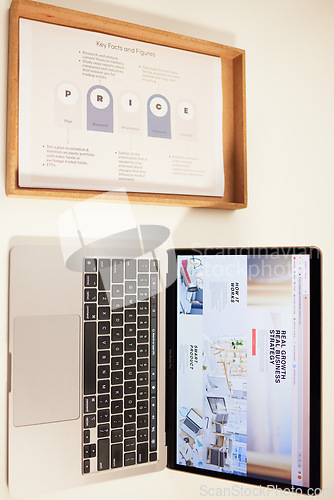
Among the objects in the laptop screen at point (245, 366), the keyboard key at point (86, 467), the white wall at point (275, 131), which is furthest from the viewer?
the white wall at point (275, 131)

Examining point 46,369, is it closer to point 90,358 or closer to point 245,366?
point 90,358

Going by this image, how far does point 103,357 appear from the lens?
0.91 m

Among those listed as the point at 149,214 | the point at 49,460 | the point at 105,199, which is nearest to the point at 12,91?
the point at 105,199

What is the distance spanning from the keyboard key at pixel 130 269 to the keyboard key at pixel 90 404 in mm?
250

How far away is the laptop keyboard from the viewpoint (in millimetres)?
898

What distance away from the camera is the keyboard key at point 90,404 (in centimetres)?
89

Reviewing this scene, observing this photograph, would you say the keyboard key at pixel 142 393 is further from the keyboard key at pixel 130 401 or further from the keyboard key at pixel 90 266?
the keyboard key at pixel 90 266

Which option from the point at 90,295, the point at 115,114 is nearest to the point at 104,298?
the point at 90,295

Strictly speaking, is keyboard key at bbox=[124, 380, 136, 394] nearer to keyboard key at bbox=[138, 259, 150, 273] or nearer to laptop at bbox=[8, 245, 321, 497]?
laptop at bbox=[8, 245, 321, 497]

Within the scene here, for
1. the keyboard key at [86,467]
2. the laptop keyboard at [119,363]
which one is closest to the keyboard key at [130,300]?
the laptop keyboard at [119,363]

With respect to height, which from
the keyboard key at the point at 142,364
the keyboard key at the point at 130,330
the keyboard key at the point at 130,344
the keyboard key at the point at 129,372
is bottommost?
the keyboard key at the point at 129,372

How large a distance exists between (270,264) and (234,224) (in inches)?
10.8

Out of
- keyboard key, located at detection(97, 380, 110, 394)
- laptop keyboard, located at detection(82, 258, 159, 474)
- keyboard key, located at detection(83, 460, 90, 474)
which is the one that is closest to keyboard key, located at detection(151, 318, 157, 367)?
laptop keyboard, located at detection(82, 258, 159, 474)

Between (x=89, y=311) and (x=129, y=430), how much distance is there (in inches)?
10.2
